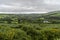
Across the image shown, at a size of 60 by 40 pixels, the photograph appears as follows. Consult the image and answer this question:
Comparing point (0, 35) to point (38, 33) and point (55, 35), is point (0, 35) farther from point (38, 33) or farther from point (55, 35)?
point (55, 35)

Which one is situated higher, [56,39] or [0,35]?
[0,35]

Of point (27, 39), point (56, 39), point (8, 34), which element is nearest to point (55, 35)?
point (56, 39)

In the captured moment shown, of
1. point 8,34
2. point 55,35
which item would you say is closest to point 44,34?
point 55,35

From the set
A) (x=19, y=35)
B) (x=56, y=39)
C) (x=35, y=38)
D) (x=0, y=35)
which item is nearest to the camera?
(x=0, y=35)

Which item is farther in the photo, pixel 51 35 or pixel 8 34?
pixel 51 35

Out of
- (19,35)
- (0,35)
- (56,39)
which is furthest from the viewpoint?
(56,39)

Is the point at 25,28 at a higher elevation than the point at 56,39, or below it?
higher

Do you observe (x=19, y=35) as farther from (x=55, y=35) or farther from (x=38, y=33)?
(x=55, y=35)

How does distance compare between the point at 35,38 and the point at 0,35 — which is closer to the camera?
the point at 0,35

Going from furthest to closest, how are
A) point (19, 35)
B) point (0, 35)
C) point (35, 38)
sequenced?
point (35, 38), point (19, 35), point (0, 35)
